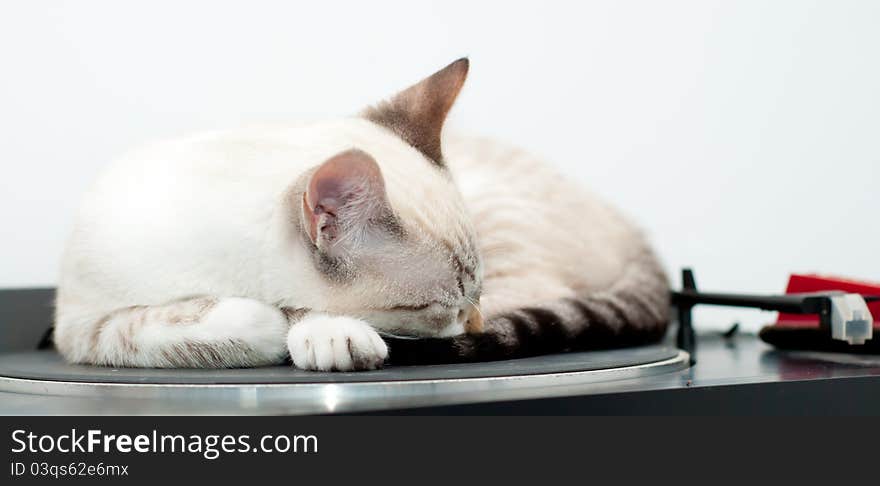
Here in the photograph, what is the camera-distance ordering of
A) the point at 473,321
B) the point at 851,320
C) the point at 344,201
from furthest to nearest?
the point at 851,320, the point at 473,321, the point at 344,201

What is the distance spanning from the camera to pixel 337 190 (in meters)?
1.19

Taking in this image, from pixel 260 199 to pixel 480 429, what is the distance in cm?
58

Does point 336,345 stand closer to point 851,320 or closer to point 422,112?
point 422,112

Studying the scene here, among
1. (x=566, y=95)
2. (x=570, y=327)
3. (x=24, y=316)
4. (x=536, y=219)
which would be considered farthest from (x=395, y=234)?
(x=566, y=95)

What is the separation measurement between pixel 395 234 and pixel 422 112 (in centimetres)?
39

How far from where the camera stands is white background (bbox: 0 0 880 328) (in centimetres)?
223

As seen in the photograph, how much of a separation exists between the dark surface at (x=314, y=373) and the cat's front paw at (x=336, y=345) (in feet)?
0.08

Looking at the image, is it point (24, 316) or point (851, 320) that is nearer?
point (851, 320)

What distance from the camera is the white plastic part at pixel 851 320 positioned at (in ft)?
5.26

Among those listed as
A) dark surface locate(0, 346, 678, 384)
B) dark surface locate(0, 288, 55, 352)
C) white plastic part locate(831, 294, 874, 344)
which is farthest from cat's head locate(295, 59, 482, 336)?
dark surface locate(0, 288, 55, 352)

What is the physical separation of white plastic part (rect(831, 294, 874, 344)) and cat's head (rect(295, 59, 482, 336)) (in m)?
0.66

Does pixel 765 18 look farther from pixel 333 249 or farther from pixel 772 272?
pixel 333 249

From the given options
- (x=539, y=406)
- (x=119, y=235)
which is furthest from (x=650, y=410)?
(x=119, y=235)

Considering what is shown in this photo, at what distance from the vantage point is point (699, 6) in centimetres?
274
